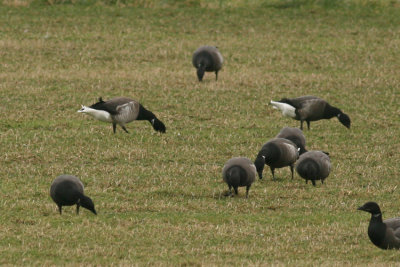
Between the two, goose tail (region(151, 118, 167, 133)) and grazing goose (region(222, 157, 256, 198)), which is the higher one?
grazing goose (region(222, 157, 256, 198))

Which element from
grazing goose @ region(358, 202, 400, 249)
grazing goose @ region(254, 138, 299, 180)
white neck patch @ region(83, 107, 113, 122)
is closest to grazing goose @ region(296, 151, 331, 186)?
grazing goose @ region(254, 138, 299, 180)

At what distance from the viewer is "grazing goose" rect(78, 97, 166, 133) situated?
19000mm

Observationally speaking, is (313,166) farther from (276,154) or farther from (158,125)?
(158,125)

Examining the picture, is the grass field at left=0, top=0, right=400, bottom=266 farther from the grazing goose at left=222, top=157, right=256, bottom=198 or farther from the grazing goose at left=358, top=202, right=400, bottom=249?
the grazing goose at left=222, top=157, right=256, bottom=198

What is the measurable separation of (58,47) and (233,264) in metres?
21.0

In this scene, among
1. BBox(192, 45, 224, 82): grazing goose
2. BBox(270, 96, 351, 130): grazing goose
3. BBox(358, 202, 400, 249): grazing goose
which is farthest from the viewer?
BBox(192, 45, 224, 82): grazing goose

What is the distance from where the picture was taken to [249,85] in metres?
26.2

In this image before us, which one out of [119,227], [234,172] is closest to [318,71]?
[234,172]

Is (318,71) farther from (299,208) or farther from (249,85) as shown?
(299,208)

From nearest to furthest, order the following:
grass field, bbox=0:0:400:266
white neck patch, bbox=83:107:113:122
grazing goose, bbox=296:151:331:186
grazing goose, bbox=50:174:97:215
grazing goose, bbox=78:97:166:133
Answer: grass field, bbox=0:0:400:266 → grazing goose, bbox=50:174:97:215 → grazing goose, bbox=296:151:331:186 → white neck patch, bbox=83:107:113:122 → grazing goose, bbox=78:97:166:133

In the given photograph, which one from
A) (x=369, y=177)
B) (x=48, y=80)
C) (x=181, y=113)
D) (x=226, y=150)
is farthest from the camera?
(x=48, y=80)

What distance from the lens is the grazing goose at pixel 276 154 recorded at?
15743 mm

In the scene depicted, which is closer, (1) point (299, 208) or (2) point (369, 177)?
(1) point (299, 208)

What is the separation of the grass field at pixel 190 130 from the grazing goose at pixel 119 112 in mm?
396
